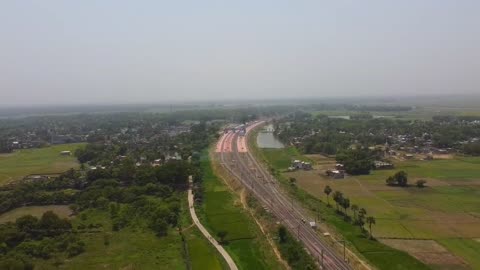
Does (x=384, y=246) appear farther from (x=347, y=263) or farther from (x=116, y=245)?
(x=116, y=245)

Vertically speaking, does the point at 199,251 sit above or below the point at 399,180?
below

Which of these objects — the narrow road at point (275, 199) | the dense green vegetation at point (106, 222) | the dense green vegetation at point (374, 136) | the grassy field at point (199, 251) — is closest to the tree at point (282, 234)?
the narrow road at point (275, 199)

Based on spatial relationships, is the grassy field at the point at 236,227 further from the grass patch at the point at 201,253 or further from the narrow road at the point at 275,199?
the narrow road at the point at 275,199

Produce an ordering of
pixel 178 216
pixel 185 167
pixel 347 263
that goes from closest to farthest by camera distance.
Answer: pixel 347 263
pixel 178 216
pixel 185 167

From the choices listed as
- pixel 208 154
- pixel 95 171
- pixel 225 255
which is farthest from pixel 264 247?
pixel 208 154

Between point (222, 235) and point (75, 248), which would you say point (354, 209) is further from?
point (75, 248)

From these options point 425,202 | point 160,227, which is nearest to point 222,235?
point 160,227

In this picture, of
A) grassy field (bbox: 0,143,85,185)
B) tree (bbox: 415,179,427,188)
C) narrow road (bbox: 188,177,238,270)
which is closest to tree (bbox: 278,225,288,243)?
narrow road (bbox: 188,177,238,270)
